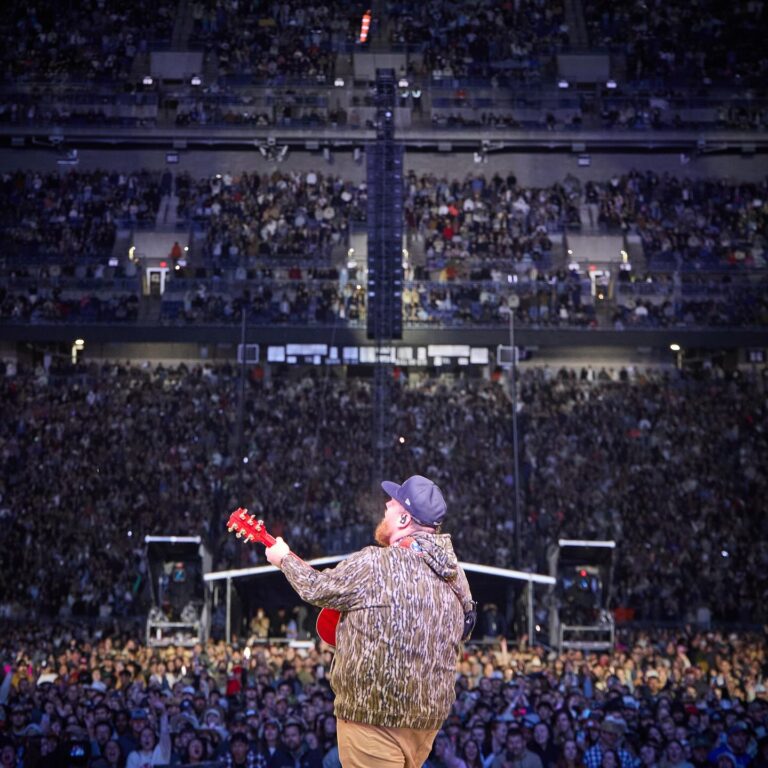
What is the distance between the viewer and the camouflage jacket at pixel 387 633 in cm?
417

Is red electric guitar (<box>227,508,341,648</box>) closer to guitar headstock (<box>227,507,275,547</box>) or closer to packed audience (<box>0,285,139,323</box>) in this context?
guitar headstock (<box>227,507,275,547</box>)

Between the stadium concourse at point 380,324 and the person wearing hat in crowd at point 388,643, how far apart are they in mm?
7375

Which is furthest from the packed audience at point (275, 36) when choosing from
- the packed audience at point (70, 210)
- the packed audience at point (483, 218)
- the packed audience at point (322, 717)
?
the packed audience at point (322, 717)

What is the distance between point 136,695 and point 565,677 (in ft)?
17.0

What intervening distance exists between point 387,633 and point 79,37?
36.3 metres

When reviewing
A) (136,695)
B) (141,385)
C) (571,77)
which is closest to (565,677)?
(136,695)

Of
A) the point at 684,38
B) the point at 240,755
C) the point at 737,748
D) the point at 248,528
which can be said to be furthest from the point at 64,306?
the point at 248,528

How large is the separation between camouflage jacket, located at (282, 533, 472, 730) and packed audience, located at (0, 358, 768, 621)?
19.1 m

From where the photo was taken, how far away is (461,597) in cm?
449

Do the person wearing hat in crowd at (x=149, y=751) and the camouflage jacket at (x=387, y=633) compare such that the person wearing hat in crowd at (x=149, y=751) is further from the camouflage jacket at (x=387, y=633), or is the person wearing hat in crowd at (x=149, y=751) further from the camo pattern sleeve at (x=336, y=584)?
the camo pattern sleeve at (x=336, y=584)

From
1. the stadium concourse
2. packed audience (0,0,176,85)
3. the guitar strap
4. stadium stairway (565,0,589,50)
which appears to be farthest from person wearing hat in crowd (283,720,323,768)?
stadium stairway (565,0,589,50)

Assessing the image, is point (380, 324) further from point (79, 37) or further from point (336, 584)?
point (336, 584)

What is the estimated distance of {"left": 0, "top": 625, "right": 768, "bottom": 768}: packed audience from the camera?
8656mm

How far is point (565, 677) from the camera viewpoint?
1397 centimetres
